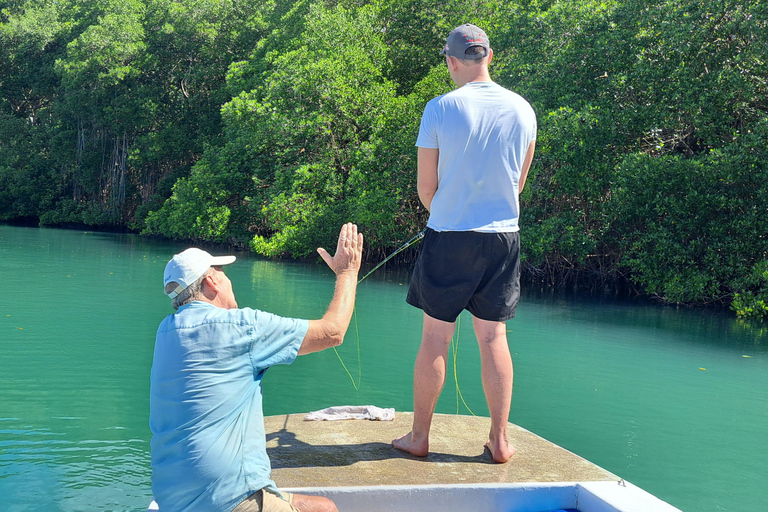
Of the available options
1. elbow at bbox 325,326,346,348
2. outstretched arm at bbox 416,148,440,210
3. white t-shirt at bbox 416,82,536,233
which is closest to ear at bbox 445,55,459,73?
white t-shirt at bbox 416,82,536,233

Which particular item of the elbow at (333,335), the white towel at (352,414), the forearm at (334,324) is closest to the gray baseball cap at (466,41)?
the forearm at (334,324)

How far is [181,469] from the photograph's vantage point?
2387 mm

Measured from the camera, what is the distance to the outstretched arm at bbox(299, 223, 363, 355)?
259 cm

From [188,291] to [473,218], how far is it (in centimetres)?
141

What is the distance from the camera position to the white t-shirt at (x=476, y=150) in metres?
3.40

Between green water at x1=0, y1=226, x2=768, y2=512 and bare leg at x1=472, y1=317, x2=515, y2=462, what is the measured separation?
1.62 m

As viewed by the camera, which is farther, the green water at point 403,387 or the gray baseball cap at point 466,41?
the green water at point 403,387

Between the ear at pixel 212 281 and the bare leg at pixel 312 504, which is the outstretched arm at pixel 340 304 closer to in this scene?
the ear at pixel 212 281

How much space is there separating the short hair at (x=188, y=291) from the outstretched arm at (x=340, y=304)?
1.26 ft

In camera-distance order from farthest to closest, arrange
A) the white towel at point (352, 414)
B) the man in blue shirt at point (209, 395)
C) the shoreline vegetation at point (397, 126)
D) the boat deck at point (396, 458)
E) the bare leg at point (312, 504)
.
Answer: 1. the shoreline vegetation at point (397, 126)
2. the white towel at point (352, 414)
3. the boat deck at point (396, 458)
4. the bare leg at point (312, 504)
5. the man in blue shirt at point (209, 395)

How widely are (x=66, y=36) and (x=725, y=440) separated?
41071mm

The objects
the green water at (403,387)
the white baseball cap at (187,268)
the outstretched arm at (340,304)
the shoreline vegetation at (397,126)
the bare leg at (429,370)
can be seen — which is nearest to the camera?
the white baseball cap at (187,268)

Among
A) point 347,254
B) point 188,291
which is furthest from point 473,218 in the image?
point 188,291

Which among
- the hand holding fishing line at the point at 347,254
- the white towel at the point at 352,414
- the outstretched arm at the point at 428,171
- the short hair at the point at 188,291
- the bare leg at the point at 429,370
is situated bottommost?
the white towel at the point at 352,414
